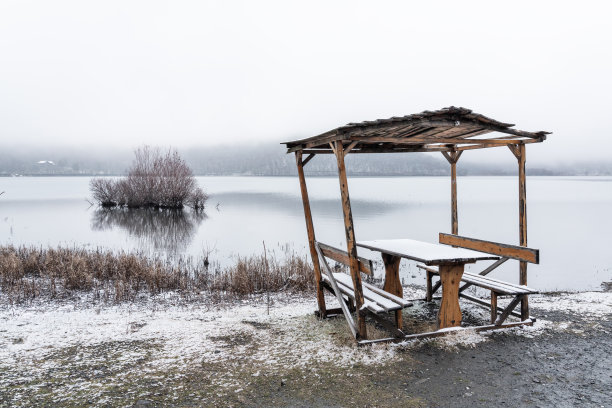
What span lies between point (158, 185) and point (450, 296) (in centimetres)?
3504

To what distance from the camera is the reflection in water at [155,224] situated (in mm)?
20922

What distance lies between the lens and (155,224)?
28.7 m

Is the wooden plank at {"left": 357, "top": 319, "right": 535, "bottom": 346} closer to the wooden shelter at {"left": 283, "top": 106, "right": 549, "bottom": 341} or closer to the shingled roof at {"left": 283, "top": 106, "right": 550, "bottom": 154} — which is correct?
the wooden shelter at {"left": 283, "top": 106, "right": 549, "bottom": 341}

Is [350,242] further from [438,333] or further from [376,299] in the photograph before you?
[438,333]

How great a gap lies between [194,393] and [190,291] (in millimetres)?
5010

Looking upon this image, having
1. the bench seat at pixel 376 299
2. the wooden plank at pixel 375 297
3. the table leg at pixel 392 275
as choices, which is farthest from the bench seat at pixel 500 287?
the wooden plank at pixel 375 297

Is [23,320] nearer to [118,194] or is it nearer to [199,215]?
[199,215]

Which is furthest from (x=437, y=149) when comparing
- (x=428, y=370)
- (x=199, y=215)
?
(x=199, y=215)

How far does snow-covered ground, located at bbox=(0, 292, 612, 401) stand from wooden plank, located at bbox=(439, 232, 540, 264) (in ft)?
3.33

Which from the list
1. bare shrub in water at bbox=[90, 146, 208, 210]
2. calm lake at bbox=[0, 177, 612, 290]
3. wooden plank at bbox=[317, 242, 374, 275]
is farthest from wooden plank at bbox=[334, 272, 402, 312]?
bare shrub in water at bbox=[90, 146, 208, 210]

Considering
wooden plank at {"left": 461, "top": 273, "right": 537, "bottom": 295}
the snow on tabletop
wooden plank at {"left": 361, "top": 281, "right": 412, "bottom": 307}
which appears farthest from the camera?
wooden plank at {"left": 461, "top": 273, "right": 537, "bottom": 295}

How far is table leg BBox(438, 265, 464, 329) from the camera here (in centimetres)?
554

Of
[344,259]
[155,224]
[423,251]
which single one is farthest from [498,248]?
[155,224]

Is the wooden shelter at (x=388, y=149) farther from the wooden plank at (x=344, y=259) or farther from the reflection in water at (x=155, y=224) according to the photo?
the reflection in water at (x=155, y=224)
